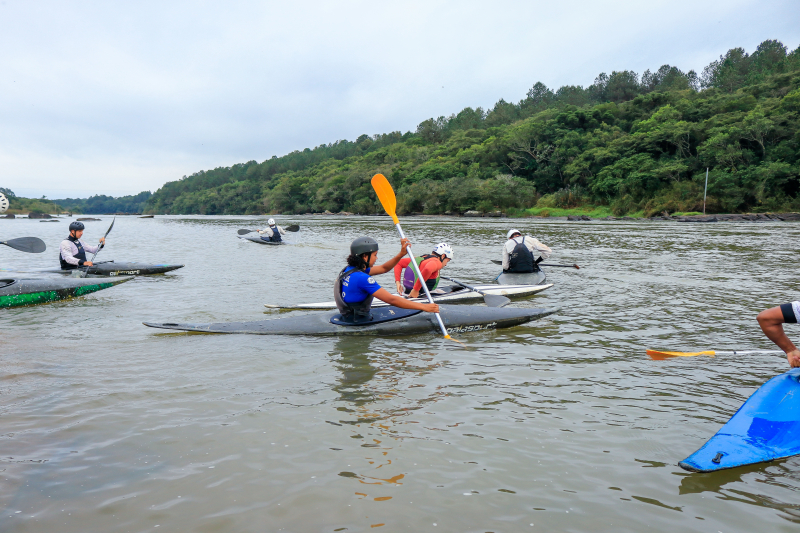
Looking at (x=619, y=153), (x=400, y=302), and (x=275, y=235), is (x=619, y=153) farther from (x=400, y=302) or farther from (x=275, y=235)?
(x=400, y=302)

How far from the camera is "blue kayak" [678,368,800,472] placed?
10.7 ft

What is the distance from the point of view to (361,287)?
6.53 m

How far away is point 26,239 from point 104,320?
418cm

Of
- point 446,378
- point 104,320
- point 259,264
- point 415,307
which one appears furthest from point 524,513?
point 259,264

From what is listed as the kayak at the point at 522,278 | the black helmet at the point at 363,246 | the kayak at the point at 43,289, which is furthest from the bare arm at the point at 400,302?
the kayak at the point at 43,289

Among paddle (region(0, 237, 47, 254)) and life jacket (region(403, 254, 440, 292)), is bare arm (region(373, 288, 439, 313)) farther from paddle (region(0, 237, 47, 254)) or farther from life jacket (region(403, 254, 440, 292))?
paddle (region(0, 237, 47, 254))

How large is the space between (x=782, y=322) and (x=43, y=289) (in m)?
11.1

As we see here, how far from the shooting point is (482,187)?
58.9 metres

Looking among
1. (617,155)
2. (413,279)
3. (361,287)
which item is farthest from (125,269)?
(617,155)

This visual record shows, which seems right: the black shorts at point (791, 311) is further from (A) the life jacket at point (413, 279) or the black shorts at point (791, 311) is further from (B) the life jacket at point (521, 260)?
(B) the life jacket at point (521, 260)

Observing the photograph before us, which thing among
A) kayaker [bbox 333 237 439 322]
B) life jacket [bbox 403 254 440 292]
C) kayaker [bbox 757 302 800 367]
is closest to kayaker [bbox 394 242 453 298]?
life jacket [bbox 403 254 440 292]

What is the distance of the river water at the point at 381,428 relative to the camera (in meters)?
2.89

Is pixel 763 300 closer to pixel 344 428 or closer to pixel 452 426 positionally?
pixel 452 426

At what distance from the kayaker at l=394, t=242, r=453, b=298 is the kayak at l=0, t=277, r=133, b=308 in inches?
207
